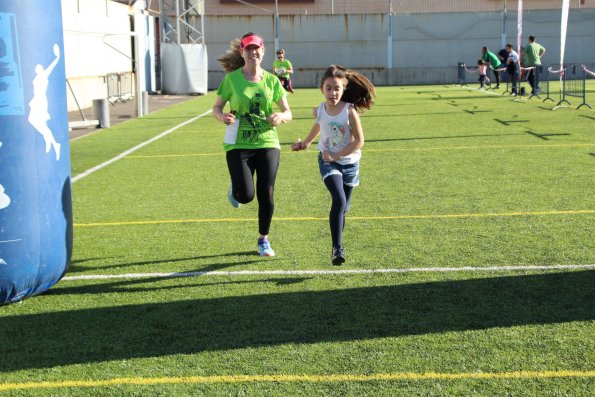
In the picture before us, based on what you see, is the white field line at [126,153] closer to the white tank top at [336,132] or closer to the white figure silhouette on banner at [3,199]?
the white tank top at [336,132]

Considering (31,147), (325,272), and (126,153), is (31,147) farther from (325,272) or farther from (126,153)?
(126,153)

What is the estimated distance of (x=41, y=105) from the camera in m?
5.78

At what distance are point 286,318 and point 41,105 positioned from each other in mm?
2093

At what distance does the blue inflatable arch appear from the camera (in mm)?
5551

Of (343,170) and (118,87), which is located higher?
(343,170)

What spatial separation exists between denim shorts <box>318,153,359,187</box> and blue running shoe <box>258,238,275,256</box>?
806 millimetres

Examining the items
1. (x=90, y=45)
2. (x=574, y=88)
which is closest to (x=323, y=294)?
(x=90, y=45)

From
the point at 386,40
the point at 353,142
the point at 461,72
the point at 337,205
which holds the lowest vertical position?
the point at 461,72

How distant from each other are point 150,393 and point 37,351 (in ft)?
3.30

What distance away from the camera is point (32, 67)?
568 centimetres

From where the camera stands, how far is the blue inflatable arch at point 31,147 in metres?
5.55

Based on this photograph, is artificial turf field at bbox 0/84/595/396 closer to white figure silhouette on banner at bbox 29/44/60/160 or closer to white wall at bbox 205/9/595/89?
white figure silhouette on banner at bbox 29/44/60/160

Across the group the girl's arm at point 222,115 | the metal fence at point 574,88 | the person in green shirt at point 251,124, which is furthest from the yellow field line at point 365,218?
the metal fence at point 574,88

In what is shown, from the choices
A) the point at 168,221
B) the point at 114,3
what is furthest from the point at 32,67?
the point at 114,3
